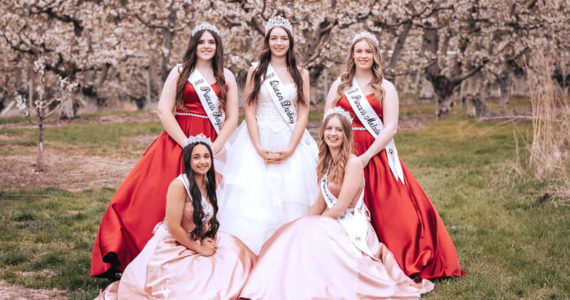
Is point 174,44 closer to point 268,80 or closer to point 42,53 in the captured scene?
point 42,53

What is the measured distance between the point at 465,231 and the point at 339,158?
8.35 feet

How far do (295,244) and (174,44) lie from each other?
19524 millimetres

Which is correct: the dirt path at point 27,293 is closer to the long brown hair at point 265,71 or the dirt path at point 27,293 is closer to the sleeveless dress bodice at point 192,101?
the sleeveless dress bodice at point 192,101

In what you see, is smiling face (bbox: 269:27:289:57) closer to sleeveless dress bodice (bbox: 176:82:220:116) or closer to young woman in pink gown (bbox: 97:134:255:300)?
sleeveless dress bodice (bbox: 176:82:220:116)

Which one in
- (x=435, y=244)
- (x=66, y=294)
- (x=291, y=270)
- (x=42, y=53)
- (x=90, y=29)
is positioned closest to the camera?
(x=291, y=270)

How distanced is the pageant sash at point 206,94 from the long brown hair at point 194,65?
1.7 inches

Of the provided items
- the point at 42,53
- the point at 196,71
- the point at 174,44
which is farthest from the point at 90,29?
the point at 196,71

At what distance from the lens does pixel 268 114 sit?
15.8 ft

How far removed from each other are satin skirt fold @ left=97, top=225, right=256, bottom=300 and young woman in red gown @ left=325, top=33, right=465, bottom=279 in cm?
127

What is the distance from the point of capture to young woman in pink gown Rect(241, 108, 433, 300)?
3.52 metres

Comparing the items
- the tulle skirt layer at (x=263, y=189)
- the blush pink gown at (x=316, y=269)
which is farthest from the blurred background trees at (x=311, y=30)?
the blush pink gown at (x=316, y=269)

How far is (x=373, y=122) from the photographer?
15.1ft

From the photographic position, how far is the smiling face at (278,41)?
459 centimetres

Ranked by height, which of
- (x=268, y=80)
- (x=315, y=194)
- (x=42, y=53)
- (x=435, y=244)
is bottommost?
(x=435, y=244)
